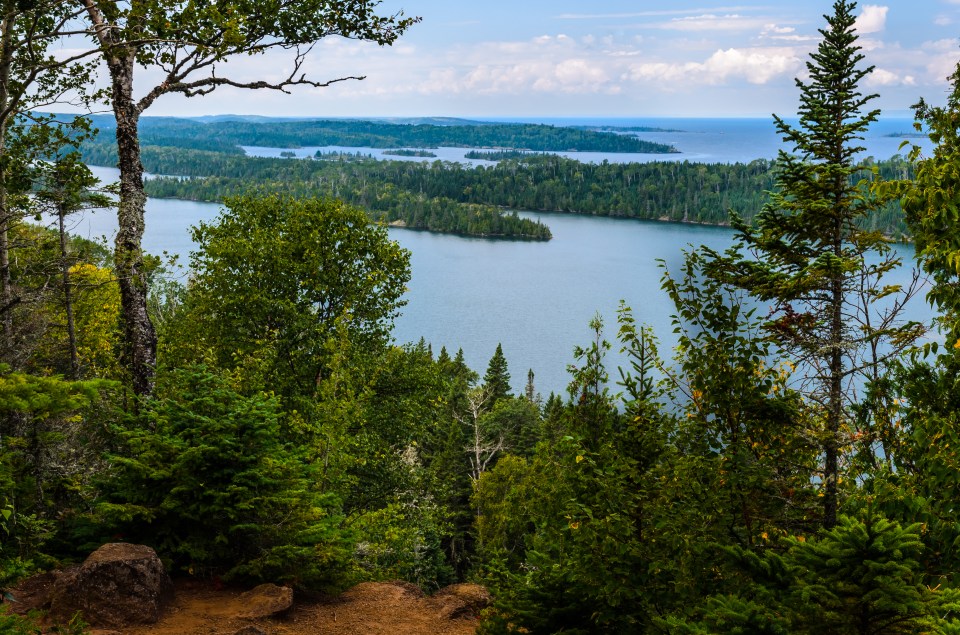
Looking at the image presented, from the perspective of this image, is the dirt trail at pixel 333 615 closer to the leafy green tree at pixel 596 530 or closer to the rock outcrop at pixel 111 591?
the rock outcrop at pixel 111 591

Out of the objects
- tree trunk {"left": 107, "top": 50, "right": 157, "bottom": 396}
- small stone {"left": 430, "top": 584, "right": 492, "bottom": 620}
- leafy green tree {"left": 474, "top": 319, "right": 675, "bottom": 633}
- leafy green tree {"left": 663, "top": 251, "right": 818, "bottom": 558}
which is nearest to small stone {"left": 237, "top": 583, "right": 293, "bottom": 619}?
small stone {"left": 430, "top": 584, "right": 492, "bottom": 620}

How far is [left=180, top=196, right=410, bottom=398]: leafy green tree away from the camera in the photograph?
16453 millimetres

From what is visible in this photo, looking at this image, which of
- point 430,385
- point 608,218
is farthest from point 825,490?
point 608,218

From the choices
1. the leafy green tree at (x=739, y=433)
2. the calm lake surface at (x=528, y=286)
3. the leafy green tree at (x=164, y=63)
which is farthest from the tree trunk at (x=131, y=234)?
the calm lake surface at (x=528, y=286)

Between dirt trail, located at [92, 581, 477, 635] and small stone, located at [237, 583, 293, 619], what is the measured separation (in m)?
0.08

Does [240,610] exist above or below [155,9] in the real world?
below

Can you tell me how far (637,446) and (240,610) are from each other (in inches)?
195

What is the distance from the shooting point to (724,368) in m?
6.23

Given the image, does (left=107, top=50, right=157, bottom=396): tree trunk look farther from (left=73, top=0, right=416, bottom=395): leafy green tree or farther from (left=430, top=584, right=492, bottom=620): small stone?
(left=430, top=584, right=492, bottom=620): small stone

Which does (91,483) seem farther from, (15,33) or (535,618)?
(535,618)

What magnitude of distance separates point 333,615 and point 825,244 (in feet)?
22.8

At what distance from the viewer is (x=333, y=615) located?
29.4 feet

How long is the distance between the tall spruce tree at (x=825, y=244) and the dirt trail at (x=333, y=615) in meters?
5.01

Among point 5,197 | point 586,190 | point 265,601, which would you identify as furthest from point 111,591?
point 586,190
